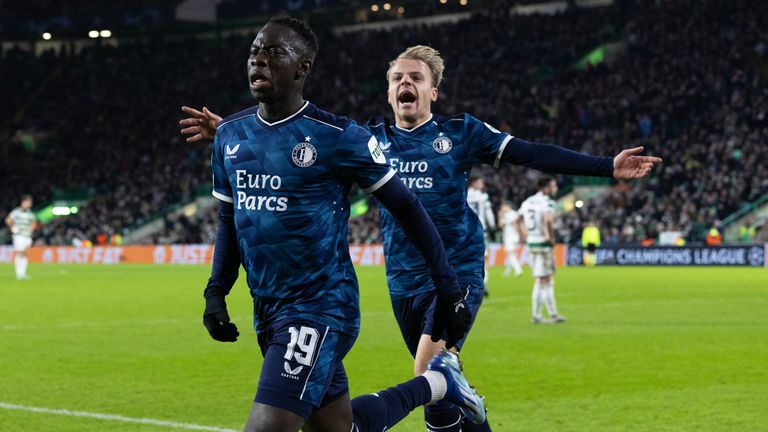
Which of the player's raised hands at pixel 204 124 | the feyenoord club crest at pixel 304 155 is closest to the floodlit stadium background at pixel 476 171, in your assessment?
the player's raised hands at pixel 204 124

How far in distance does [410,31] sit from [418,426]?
4925 cm

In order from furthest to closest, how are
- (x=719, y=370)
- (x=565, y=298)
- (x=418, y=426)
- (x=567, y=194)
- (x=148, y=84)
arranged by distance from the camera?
(x=148, y=84) < (x=567, y=194) < (x=565, y=298) < (x=719, y=370) < (x=418, y=426)

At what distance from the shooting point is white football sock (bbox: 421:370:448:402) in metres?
6.07

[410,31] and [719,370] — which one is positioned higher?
[410,31]

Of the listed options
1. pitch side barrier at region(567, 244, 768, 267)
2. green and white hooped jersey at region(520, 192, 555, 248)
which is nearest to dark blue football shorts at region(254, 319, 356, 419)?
green and white hooped jersey at region(520, 192, 555, 248)

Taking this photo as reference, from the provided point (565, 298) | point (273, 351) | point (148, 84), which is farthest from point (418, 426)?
point (148, 84)

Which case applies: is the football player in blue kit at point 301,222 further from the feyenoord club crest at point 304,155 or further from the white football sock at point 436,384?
the white football sock at point 436,384

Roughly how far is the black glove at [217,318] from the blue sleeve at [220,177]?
459mm

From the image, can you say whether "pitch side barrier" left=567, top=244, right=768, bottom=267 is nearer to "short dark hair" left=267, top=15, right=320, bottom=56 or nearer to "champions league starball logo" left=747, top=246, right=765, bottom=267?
"champions league starball logo" left=747, top=246, right=765, bottom=267

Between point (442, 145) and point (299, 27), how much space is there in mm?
2069

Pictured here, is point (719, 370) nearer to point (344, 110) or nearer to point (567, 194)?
point (567, 194)

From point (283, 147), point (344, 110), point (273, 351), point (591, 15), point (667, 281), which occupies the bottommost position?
point (667, 281)

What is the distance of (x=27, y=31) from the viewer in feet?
217

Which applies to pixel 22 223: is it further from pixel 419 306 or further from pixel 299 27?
pixel 299 27
